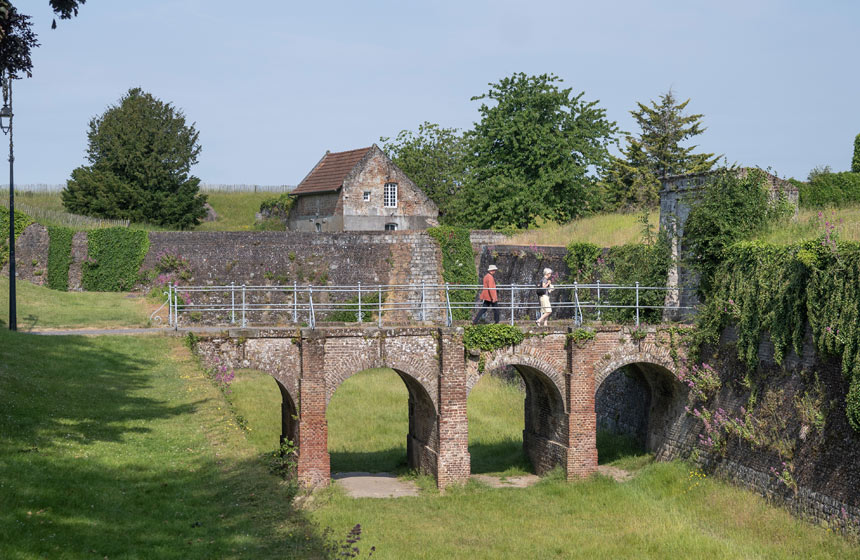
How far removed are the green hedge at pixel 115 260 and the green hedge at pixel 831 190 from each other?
2444 cm

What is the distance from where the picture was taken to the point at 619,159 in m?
51.5

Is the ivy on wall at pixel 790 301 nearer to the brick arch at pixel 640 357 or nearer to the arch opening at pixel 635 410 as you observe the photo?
the brick arch at pixel 640 357

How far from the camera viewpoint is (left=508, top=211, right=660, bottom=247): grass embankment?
3238cm

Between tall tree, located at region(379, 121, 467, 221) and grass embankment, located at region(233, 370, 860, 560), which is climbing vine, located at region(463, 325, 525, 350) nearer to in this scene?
grass embankment, located at region(233, 370, 860, 560)

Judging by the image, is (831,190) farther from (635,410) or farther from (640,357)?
(640,357)

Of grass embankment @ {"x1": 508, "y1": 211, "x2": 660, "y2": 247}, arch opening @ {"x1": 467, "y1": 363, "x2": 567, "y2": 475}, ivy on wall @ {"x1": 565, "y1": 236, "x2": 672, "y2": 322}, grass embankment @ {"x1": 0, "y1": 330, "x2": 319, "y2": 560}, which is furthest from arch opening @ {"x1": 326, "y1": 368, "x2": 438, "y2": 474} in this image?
grass embankment @ {"x1": 508, "y1": 211, "x2": 660, "y2": 247}

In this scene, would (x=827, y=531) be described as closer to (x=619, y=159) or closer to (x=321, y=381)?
(x=321, y=381)

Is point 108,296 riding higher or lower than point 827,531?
higher

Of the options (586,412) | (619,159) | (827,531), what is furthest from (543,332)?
(619,159)

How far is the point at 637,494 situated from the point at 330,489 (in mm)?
7252

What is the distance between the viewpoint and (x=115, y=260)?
1425 inches

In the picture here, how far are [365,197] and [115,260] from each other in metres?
13.7

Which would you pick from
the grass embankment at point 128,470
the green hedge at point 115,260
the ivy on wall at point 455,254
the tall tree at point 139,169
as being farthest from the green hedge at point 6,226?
the grass embankment at point 128,470

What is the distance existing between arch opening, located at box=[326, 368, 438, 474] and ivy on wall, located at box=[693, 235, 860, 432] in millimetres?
7295
